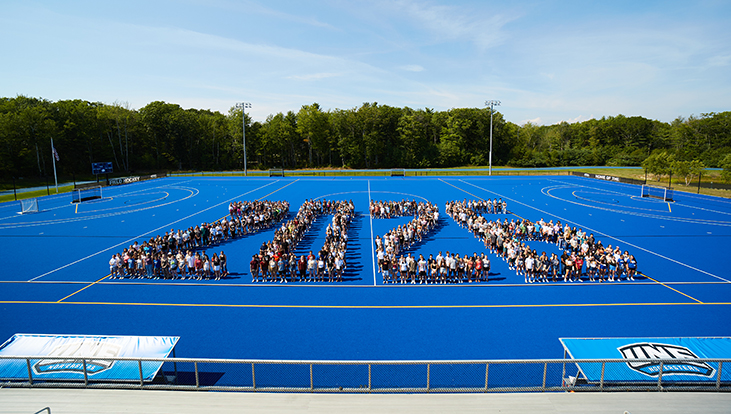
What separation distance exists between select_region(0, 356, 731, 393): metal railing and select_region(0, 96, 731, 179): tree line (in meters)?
80.0

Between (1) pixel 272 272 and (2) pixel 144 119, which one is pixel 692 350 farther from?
(2) pixel 144 119

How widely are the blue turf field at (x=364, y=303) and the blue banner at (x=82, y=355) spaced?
2071 millimetres

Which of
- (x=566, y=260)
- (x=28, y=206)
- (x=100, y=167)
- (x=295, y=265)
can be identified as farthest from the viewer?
(x=100, y=167)

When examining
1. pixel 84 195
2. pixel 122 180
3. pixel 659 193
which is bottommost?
pixel 659 193

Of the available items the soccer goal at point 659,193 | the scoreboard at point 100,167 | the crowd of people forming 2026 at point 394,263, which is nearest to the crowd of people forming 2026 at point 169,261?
the crowd of people forming 2026 at point 394,263

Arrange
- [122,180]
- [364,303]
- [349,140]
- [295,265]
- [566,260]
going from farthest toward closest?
1. [349,140]
2. [122,180]
3. [295,265]
4. [566,260]
5. [364,303]

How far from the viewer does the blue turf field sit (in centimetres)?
1133

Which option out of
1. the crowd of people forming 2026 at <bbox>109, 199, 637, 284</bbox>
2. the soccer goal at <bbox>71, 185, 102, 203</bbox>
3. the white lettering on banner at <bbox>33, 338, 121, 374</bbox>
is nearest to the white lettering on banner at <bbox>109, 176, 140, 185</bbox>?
the soccer goal at <bbox>71, 185, 102, 203</bbox>

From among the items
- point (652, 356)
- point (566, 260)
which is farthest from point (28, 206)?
point (652, 356)

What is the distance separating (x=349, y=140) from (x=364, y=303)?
252ft

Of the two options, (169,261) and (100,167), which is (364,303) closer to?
(169,261)

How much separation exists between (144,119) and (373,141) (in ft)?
167

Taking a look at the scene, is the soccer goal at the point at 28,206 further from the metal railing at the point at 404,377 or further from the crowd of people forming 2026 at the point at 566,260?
the crowd of people forming 2026 at the point at 566,260

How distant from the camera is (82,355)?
8.32 m
